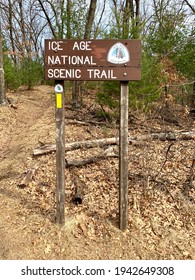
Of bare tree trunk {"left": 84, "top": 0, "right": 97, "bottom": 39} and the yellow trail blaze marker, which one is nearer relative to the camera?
the yellow trail blaze marker

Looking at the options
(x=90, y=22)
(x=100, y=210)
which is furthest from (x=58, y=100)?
(x=90, y=22)

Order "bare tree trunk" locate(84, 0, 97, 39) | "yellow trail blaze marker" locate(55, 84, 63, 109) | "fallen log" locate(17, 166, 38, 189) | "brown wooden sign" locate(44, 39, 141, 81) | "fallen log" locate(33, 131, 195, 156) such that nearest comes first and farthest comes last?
"brown wooden sign" locate(44, 39, 141, 81)
"yellow trail blaze marker" locate(55, 84, 63, 109)
"fallen log" locate(17, 166, 38, 189)
"fallen log" locate(33, 131, 195, 156)
"bare tree trunk" locate(84, 0, 97, 39)

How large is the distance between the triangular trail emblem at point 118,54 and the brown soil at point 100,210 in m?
1.94

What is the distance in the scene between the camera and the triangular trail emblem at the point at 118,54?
3.03m

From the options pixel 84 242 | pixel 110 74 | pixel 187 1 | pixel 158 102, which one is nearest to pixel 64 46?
pixel 110 74

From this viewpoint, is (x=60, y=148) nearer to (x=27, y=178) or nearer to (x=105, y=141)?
(x=27, y=178)

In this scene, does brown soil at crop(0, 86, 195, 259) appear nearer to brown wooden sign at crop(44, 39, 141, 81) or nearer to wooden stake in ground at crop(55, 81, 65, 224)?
wooden stake in ground at crop(55, 81, 65, 224)

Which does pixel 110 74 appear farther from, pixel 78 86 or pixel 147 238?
pixel 78 86

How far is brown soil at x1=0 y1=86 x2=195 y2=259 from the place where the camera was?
3224mm

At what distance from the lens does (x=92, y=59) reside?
3.05 m

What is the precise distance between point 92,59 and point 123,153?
4.34ft

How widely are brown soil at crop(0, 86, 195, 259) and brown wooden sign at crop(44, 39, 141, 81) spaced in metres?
1.87

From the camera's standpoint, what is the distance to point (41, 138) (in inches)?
267

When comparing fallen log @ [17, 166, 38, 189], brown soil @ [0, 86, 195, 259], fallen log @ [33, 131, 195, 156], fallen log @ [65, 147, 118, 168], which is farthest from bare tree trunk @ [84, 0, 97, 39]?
fallen log @ [17, 166, 38, 189]
